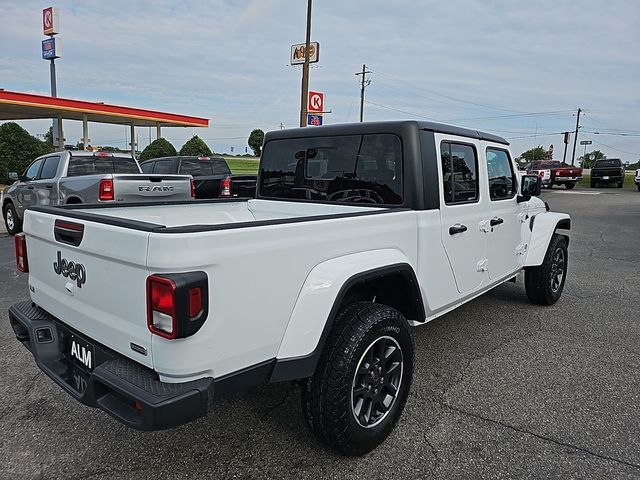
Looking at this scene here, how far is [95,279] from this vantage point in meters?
2.21

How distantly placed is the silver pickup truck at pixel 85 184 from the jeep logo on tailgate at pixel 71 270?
476cm

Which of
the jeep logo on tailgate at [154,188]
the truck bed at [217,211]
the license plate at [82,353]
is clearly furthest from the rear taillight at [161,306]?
the jeep logo on tailgate at [154,188]

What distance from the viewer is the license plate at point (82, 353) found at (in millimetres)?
2305

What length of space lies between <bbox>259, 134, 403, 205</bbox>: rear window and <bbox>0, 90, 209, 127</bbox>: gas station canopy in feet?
68.9

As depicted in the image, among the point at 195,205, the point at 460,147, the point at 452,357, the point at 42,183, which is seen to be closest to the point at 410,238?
the point at 460,147

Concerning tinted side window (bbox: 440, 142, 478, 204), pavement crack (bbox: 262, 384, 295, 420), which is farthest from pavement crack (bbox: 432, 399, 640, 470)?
tinted side window (bbox: 440, 142, 478, 204)

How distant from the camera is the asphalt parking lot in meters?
2.49

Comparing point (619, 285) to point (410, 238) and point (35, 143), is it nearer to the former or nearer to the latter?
point (410, 238)

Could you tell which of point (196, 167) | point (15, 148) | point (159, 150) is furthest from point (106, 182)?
point (159, 150)

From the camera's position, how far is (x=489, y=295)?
18.9 feet

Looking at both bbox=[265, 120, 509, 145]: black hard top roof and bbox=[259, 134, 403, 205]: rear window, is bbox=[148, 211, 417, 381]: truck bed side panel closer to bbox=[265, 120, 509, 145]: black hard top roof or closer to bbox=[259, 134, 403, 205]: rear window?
bbox=[259, 134, 403, 205]: rear window

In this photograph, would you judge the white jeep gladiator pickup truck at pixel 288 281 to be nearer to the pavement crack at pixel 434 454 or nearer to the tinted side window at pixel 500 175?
the tinted side window at pixel 500 175

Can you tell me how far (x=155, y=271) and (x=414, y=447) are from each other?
177 cm

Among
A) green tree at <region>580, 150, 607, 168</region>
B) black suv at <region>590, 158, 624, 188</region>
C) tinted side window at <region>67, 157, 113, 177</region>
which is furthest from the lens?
green tree at <region>580, 150, 607, 168</region>
